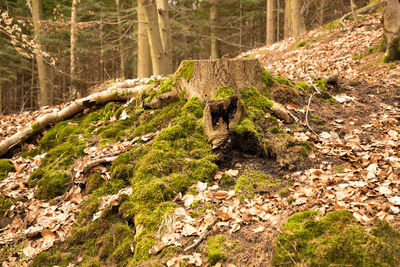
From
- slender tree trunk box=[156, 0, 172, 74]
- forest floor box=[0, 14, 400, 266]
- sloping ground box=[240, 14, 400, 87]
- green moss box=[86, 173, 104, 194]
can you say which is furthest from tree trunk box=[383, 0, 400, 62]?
green moss box=[86, 173, 104, 194]

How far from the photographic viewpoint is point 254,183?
10.8 feet

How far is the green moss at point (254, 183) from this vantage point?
319cm

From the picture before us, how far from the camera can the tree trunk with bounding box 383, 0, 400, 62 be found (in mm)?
7233

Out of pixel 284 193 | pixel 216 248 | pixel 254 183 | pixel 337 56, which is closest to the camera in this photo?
pixel 216 248

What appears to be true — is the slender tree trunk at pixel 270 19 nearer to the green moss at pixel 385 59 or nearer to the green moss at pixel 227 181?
the green moss at pixel 385 59

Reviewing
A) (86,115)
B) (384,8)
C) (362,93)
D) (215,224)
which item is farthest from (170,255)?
(384,8)

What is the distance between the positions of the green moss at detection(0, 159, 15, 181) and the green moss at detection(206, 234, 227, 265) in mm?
4073

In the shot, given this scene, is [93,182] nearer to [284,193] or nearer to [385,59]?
[284,193]

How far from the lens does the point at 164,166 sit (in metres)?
3.63

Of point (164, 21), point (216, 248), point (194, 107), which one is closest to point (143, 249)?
point (216, 248)

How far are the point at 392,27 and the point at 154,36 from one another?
276 inches

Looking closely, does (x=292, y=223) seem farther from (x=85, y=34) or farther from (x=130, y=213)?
(x=85, y=34)

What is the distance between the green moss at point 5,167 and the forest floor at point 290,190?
12cm

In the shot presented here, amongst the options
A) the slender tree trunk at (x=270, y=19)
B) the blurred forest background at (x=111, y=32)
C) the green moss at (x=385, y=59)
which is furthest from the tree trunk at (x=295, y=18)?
the green moss at (x=385, y=59)
